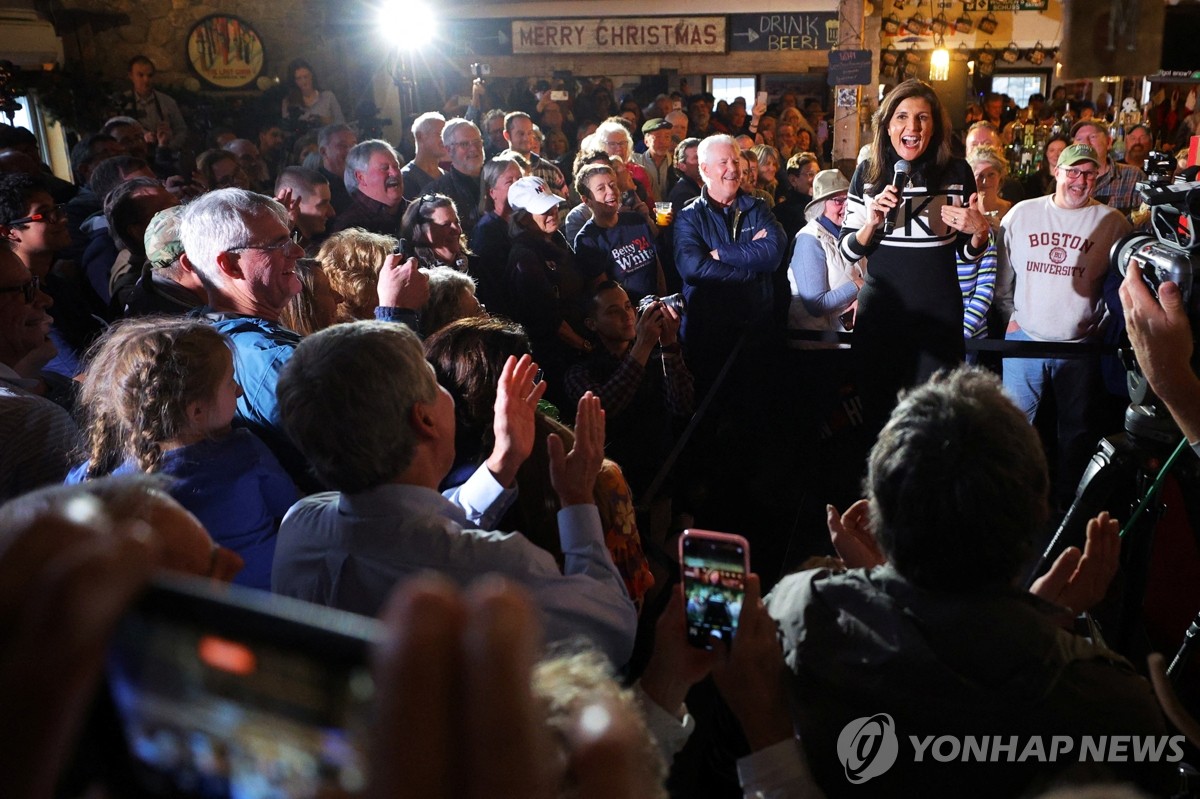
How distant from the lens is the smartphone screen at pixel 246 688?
40cm

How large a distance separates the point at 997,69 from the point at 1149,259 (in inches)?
506

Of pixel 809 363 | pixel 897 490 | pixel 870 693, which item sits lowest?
pixel 809 363

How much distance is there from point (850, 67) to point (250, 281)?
569cm

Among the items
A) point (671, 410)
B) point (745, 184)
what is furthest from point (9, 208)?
point (745, 184)

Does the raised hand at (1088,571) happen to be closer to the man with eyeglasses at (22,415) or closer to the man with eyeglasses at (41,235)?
the man with eyeglasses at (22,415)

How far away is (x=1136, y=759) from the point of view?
3.72 feet

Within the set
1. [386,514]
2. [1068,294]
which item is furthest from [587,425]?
[1068,294]

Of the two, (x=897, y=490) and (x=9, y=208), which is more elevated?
(x=9, y=208)

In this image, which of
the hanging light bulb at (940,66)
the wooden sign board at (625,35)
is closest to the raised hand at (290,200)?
the wooden sign board at (625,35)

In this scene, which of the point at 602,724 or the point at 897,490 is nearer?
the point at 602,724

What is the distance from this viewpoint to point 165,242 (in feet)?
9.34

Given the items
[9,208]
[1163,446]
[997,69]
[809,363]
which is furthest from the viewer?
[997,69]

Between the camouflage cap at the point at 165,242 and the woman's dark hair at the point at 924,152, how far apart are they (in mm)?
2532

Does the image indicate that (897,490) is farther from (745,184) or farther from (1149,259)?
(745,184)
